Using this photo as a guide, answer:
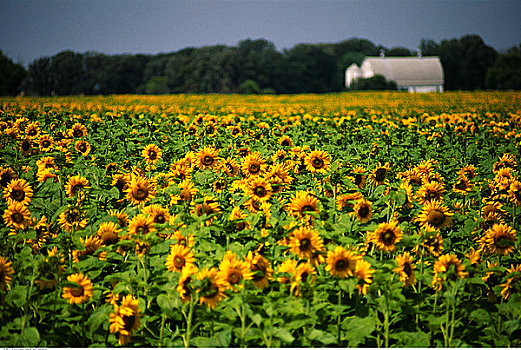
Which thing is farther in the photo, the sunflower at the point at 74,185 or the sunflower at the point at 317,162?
the sunflower at the point at 317,162

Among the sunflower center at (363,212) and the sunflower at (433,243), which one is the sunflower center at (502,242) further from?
the sunflower center at (363,212)

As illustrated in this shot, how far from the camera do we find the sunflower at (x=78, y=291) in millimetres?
2793

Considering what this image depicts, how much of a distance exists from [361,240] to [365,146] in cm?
408

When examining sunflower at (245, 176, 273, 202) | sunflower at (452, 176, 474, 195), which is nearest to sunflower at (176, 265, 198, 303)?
sunflower at (245, 176, 273, 202)

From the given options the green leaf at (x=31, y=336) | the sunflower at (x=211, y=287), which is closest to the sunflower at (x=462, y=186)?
the sunflower at (x=211, y=287)

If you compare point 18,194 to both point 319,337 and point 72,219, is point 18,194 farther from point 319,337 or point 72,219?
point 319,337

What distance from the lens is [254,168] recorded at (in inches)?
170

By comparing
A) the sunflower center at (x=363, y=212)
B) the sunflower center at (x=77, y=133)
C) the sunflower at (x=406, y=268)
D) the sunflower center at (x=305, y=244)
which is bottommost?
the sunflower at (x=406, y=268)

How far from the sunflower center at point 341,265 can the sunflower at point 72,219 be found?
2.08 m

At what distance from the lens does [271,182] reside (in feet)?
13.2

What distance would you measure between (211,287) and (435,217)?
2.09m

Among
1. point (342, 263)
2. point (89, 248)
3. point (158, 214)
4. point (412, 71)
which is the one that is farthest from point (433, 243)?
point (412, 71)

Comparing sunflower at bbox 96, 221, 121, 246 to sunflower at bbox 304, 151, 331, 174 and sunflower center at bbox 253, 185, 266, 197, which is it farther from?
sunflower at bbox 304, 151, 331, 174

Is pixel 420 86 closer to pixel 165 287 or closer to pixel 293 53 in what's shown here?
pixel 293 53
